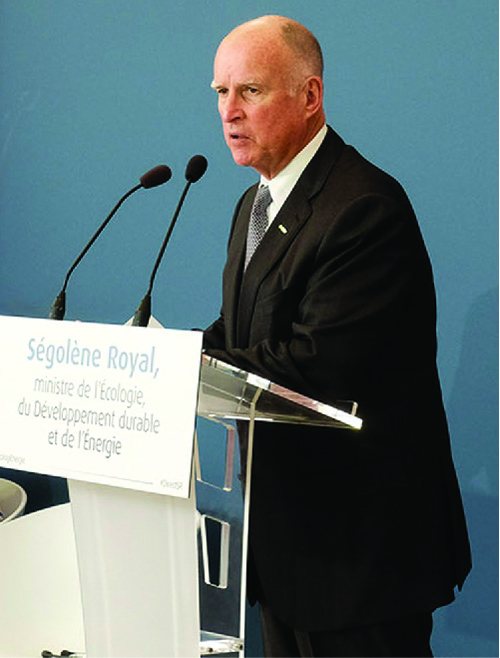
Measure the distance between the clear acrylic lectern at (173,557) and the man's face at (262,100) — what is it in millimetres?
649

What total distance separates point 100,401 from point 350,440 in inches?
21.3

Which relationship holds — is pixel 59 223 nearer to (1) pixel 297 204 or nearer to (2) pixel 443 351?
(2) pixel 443 351

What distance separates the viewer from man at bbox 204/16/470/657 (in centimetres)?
161

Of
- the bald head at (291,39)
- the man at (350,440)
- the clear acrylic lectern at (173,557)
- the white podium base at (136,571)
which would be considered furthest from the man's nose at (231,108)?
the white podium base at (136,571)

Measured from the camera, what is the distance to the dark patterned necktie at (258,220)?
1.85 meters

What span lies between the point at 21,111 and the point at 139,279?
0.71 metres

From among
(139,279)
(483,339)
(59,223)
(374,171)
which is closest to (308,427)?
(374,171)

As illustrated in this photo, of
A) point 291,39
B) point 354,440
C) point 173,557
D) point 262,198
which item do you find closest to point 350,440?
point 354,440

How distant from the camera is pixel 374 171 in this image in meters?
1.75

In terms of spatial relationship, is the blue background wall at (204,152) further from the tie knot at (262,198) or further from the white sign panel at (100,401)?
the white sign panel at (100,401)

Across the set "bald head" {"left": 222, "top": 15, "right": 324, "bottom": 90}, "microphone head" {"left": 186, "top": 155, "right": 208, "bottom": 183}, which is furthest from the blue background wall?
"microphone head" {"left": 186, "top": 155, "right": 208, "bottom": 183}

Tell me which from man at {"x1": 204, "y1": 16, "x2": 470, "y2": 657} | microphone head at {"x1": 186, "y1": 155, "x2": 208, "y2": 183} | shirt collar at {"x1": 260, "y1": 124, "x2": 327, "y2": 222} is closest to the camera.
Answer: man at {"x1": 204, "y1": 16, "x2": 470, "y2": 657}

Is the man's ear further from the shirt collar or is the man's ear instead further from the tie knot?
the tie knot

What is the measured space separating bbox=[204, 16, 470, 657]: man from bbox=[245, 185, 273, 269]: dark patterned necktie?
79 mm
